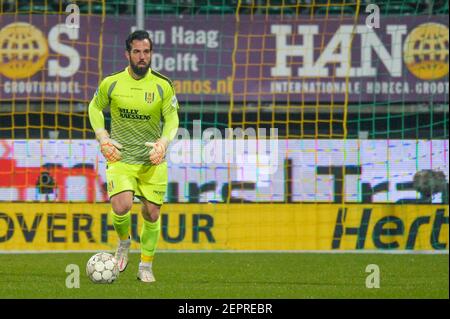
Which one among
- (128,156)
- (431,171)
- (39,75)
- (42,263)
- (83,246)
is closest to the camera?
(128,156)

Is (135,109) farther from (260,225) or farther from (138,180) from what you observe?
(260,225)

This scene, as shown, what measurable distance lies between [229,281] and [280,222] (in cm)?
560

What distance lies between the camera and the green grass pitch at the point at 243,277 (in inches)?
348

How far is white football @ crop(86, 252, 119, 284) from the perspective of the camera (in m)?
9.60

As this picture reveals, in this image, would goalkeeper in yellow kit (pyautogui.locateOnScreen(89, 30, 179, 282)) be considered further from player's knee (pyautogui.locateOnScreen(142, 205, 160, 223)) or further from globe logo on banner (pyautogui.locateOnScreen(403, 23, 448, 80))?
globe logo on banner (pyautogui.locateOnScreen(403, 23, 448, 80))

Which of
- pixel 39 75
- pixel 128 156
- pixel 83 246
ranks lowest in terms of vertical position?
pixel 83 246

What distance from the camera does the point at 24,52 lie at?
19.8 m

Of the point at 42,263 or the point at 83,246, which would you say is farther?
the point at 83,246

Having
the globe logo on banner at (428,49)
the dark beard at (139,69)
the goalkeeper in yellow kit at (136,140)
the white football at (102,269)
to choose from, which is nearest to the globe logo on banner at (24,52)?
the globe logo on banner at (428,49)

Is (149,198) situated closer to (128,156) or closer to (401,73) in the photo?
(128,156)

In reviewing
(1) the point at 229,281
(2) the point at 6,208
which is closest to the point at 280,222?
(2) the point at 6,208

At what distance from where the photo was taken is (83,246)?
15391 millimetres

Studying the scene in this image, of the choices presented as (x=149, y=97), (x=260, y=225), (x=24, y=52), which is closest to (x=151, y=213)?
(x=149, y=97)

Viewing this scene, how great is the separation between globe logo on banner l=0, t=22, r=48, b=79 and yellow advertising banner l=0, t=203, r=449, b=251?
15.6 ft
